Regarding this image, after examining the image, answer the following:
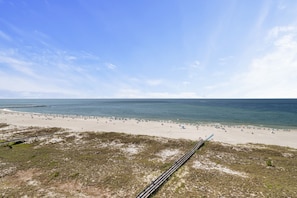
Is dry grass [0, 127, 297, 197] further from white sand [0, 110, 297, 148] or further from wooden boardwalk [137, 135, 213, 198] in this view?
white sand [0, 110, 297, 148]

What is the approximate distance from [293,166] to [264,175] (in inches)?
188

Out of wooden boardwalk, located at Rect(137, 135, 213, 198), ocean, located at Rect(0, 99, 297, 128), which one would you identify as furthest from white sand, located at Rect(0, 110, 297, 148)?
wooden boardwalk, located at Rect(137, 135, 213, 198)

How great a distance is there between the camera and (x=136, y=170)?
1582 centimetres

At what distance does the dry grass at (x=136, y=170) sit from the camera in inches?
485

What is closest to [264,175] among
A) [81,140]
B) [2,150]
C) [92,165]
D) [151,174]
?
[151,174]

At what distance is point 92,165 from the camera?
1689cm

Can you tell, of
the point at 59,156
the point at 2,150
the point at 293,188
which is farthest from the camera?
the point at 2,150

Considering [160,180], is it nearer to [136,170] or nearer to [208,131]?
[136,170]

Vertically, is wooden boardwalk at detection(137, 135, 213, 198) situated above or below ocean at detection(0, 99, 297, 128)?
below

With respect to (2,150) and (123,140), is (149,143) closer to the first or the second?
(123,140)

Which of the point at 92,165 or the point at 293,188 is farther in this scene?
the point at 92,165

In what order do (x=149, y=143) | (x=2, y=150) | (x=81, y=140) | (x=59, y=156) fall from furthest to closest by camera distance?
(x=81, y=140) → (x=149, y=143) → (x=2, y=150) → (x=59, y=156)

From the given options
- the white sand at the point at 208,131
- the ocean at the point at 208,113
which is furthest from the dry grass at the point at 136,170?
the ocean at the point at 208,113

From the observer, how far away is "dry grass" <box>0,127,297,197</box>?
12320mm
